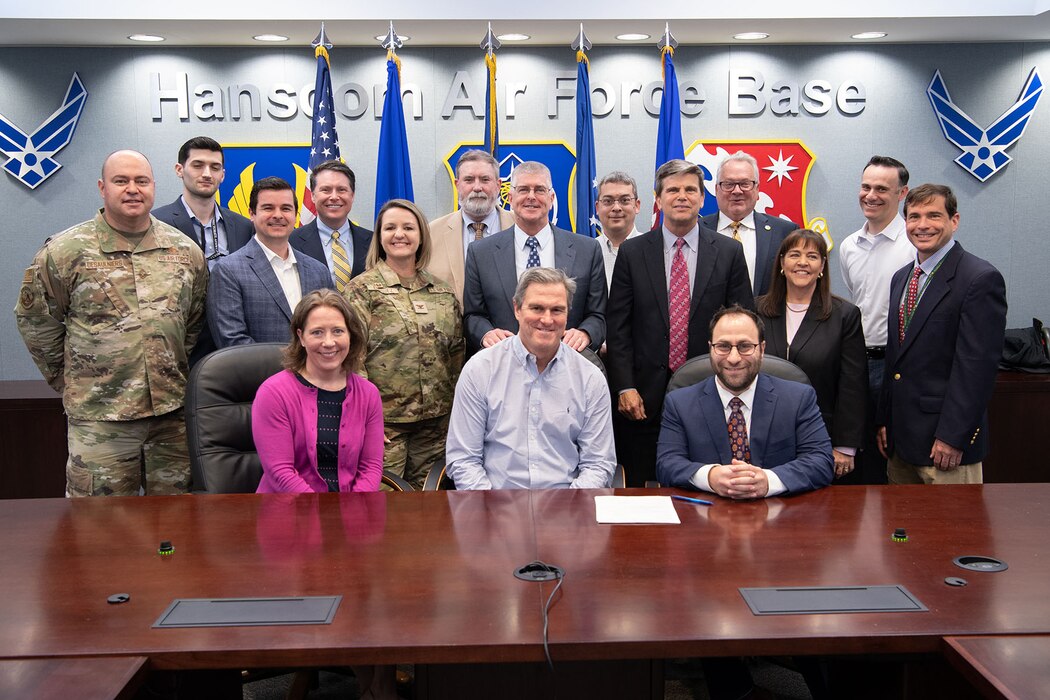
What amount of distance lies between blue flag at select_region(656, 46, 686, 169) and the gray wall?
0.93m

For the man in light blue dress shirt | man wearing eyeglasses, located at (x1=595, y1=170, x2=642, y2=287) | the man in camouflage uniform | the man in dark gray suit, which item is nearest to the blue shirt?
the man in light blue dress shirt

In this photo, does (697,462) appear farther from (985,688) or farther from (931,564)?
(985,688)

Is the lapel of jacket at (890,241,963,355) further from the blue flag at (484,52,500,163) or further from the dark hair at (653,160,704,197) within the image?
the blue flag at (484,52,500,163)

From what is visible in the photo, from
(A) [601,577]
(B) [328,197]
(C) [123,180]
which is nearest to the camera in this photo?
(A) [601,577]

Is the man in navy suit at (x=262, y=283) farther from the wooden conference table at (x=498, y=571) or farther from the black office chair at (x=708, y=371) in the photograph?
the black office chair at (x=708, y=371)

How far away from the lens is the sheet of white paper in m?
2.39

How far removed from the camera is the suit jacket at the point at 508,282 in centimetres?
373

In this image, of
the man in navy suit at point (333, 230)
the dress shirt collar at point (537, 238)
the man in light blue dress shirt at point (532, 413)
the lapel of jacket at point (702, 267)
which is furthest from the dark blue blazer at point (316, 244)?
the lapel of jacket at point (702, 267)

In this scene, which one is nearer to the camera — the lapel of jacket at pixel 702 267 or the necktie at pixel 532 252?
the lapel of jacket at pixel 702 267

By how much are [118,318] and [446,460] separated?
1.43 m

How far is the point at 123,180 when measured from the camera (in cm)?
339

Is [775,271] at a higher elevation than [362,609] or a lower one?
higher

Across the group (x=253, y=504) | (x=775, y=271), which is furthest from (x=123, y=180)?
(x=775, y=271)

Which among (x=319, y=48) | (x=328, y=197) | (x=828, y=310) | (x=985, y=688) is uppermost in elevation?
(x=319, y=48)
